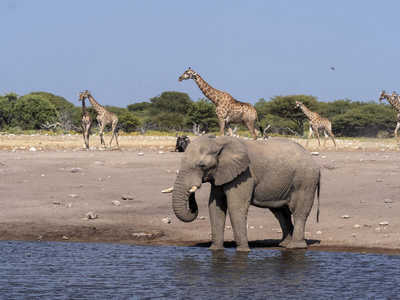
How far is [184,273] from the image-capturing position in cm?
920

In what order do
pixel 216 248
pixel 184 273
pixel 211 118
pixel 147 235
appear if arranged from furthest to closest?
pixel 211 118 → pixel 147 235 → pixel 216 248 → pixel 184 273

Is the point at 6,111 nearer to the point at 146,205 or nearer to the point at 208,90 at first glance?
the point at 208,90

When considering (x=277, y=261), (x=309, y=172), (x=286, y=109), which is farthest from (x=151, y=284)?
(x=286, y=109)

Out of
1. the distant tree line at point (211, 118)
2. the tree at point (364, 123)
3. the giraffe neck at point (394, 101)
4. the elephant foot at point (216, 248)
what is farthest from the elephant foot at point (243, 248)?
the tree at point (364, 123)

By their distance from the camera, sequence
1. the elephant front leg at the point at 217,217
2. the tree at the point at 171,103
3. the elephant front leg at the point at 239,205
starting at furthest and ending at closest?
the tree at the point at 171,103, the elephant front leg at the point at 217,217, the elephant front leg at the point at 239,205

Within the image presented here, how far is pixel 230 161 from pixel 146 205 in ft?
14.5

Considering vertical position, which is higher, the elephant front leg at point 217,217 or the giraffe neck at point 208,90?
the giraffe neck at point 208,90

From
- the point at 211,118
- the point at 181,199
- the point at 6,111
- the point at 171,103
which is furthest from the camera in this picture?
the point at 171,103

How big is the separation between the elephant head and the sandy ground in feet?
4.59

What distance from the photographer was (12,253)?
34.6ft

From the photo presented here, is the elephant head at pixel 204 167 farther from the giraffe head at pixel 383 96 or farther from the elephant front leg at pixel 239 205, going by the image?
the giraffe head at pixel 383 96

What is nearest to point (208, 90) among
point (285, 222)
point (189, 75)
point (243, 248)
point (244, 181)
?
point (189, 75)

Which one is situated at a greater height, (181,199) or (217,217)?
(181,199)

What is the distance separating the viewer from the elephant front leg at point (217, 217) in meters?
10.7
